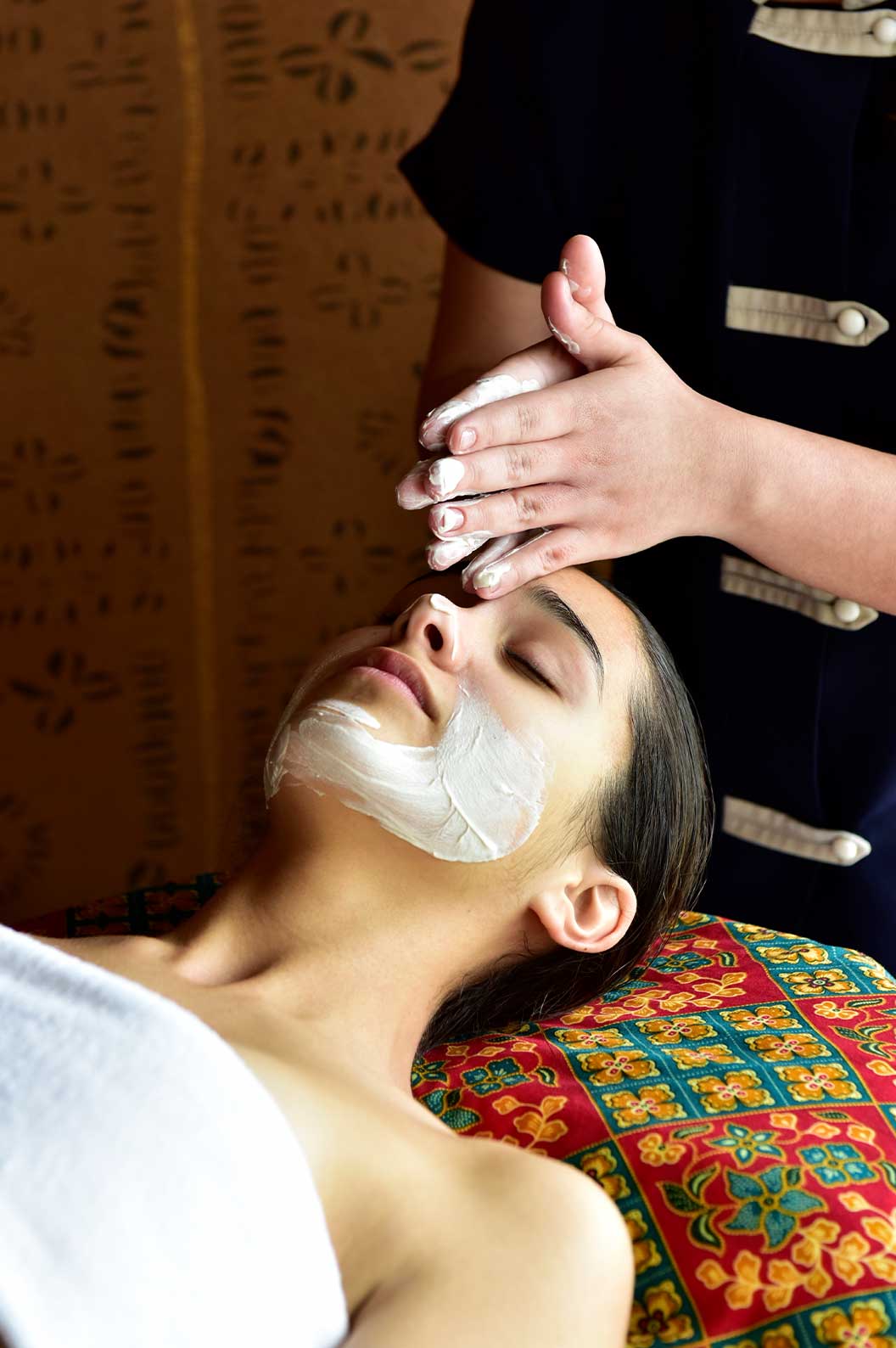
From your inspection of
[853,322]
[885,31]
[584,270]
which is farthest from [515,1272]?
[885,31]

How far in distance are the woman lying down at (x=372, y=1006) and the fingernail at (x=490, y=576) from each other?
51 millimetres

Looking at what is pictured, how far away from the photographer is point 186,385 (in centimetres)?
254

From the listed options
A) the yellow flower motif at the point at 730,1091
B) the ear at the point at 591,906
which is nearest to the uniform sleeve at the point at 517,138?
the ear at the point at 591,906

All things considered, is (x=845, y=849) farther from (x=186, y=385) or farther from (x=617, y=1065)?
(x=186, y=385)

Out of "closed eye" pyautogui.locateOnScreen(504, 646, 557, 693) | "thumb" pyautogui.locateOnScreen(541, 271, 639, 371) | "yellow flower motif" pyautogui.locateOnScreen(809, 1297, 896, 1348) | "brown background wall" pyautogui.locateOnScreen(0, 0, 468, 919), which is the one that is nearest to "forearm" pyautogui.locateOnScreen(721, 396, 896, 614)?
"thumb" pyautogui.locateOnScreen(541, 271, 639, 371)

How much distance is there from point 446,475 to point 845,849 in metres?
0.73

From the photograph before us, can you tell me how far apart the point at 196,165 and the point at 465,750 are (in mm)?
1659

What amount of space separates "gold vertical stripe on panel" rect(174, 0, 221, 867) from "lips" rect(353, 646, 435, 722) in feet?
4.68

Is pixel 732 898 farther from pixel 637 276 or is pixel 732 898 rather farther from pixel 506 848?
pixel 637 276

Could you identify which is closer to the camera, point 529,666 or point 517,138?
point 529,666

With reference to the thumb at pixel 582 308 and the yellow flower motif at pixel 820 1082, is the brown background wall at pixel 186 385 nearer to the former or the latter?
the thumb at pixel 582 308

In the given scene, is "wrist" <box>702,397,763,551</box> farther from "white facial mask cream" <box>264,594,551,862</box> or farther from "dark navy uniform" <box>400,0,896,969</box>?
"white facial mask cream" <box>264,594,551,862</box>

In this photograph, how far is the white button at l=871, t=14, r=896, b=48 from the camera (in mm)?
1336

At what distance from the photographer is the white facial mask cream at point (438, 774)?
1.18 metres
